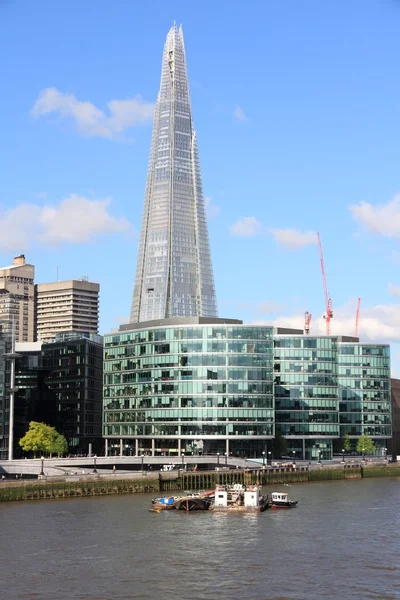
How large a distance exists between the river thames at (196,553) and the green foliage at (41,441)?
64.7m

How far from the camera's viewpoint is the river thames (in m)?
68.0

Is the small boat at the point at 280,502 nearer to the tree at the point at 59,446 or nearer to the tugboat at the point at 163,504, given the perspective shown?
the tugboat at the point at 163,504

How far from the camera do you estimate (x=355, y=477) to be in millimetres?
177250

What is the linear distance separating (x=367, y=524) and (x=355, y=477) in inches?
3071

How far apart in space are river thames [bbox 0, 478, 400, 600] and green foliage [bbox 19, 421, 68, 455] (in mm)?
64697

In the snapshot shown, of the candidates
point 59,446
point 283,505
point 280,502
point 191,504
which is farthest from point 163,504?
point 59,446

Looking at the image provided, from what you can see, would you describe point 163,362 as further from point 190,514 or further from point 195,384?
point 190,514

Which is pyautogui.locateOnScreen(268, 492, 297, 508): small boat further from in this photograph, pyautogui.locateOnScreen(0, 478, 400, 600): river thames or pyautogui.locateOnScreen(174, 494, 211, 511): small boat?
pyautogui.locateOnScreen(174, 494, 211, 511): small boat

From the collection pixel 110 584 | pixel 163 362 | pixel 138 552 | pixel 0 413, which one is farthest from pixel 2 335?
pixel 110 584

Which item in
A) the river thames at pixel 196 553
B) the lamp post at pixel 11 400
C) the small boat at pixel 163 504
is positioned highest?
the lamp post at pixel 11 400

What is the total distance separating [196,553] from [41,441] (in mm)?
106648

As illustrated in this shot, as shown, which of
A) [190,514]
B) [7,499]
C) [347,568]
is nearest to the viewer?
[347,568]

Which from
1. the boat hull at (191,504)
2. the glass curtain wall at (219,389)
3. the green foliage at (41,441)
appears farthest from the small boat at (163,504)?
the glass curtain wall at (219,389)

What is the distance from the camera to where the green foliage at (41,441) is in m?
183
